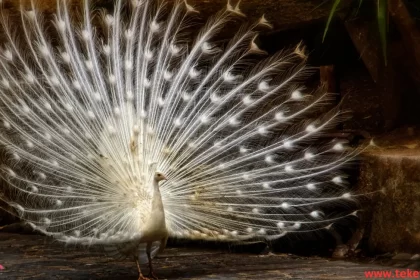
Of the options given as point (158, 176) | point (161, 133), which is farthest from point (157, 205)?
point (161, 133)

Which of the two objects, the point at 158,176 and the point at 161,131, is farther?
the point at 161,131

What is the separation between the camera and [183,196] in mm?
4852

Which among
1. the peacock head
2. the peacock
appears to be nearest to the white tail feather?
the peacock

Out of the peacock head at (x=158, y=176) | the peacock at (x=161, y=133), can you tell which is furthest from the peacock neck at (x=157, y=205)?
the peacock at (x=161, y=133)

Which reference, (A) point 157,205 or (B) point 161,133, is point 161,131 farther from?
(A) point 157,205

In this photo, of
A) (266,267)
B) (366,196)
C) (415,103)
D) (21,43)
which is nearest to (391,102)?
(415,103)

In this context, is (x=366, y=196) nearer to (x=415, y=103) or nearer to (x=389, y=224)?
(x=389, y=224)

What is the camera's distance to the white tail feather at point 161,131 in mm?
4824

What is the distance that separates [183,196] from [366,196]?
1.47m

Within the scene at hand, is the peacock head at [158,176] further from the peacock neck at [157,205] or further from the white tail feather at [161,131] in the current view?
the white tail feather at [161,131]

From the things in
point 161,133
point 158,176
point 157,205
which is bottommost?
point 157,205

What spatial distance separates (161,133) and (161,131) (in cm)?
2

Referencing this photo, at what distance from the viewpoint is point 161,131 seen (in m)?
4.88

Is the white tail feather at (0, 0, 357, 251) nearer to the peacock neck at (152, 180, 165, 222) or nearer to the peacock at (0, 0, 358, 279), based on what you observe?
the peacock at (0, 0, 358, 279)
